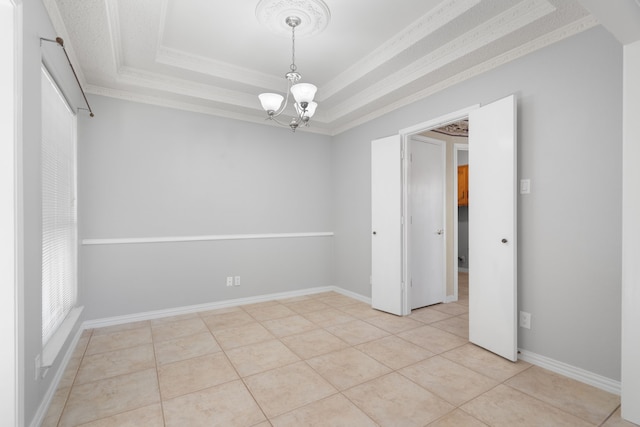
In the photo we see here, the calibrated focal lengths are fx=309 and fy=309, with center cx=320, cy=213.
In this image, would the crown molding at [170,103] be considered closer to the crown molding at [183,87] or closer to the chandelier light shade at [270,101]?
the crown molding at [183,87]

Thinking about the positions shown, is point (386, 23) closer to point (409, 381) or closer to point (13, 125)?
point (13, 125)

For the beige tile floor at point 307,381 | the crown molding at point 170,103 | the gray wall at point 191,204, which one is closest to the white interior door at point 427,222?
the beige tile floor at point 307,381

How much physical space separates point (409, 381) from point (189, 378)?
1.68m

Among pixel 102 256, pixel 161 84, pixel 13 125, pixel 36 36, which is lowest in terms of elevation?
pixel 102 256

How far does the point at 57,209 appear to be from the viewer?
2562 mm

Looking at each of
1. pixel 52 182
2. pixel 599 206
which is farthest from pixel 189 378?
pixel 599 206

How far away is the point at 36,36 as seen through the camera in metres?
1.86

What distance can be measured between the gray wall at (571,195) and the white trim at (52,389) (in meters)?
3.48

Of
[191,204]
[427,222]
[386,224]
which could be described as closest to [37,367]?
[191,204]

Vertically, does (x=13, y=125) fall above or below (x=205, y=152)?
below

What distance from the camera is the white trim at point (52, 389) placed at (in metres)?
1.82

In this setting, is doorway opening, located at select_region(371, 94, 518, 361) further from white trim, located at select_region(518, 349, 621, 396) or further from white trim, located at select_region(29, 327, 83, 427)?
white trim, located at select_region(29, 327, 83, 427)

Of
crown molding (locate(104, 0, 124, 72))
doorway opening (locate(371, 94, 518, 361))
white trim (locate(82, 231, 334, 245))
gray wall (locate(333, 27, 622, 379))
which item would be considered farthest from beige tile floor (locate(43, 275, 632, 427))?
crown molding (locate(104, 0, 124, 72))

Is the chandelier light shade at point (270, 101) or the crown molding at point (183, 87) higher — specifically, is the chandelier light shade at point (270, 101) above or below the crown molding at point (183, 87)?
below
